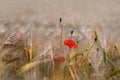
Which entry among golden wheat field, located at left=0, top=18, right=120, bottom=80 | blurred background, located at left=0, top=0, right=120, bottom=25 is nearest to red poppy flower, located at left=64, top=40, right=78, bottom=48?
golden wheat field, located at left=0, top=18, right=120, bottom=80

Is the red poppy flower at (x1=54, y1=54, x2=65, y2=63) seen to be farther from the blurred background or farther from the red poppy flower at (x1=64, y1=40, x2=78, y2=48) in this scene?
the blurred background

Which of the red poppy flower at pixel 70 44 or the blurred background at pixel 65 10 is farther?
the blurred background at pixel 65 10

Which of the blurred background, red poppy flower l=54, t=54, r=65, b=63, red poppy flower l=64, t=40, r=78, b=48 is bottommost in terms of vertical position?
red poppy flower l=54, t=54, r=65, b=63

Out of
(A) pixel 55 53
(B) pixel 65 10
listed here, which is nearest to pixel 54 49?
(A) pixel 55 53

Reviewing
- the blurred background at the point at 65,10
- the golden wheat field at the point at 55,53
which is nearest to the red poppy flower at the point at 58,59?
the golden wheat field at the point at 55,53

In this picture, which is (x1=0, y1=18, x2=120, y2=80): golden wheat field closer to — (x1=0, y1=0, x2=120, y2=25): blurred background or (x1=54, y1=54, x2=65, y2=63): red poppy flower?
(x1=54, y1=54, x2=65, y2=63): red poppy flower

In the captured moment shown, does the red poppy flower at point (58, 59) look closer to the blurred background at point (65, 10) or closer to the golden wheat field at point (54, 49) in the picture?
the golden wheat field at point (54, 49)

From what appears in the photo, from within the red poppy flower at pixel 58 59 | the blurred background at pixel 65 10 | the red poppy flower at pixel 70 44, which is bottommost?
the red poppy flower at pixel 58 59

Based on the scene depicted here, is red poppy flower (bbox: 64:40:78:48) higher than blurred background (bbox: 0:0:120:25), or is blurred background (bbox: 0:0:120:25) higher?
blurred background (bbox: 0:0:120:25)

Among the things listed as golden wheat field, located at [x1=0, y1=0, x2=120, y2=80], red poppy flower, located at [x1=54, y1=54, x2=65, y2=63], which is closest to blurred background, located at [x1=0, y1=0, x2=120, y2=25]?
golden wheat field, located at [x1=0, y1=0, x2=120, y2=80]

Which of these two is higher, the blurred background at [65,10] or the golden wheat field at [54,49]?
the blurred background at [65,10]

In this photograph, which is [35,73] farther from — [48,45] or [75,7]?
[75,7]

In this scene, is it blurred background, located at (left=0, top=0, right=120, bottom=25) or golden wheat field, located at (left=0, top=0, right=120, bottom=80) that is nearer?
golden wheat field, located at (left=0, top=0, right=120, bottom=80)

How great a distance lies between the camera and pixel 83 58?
183 cm
